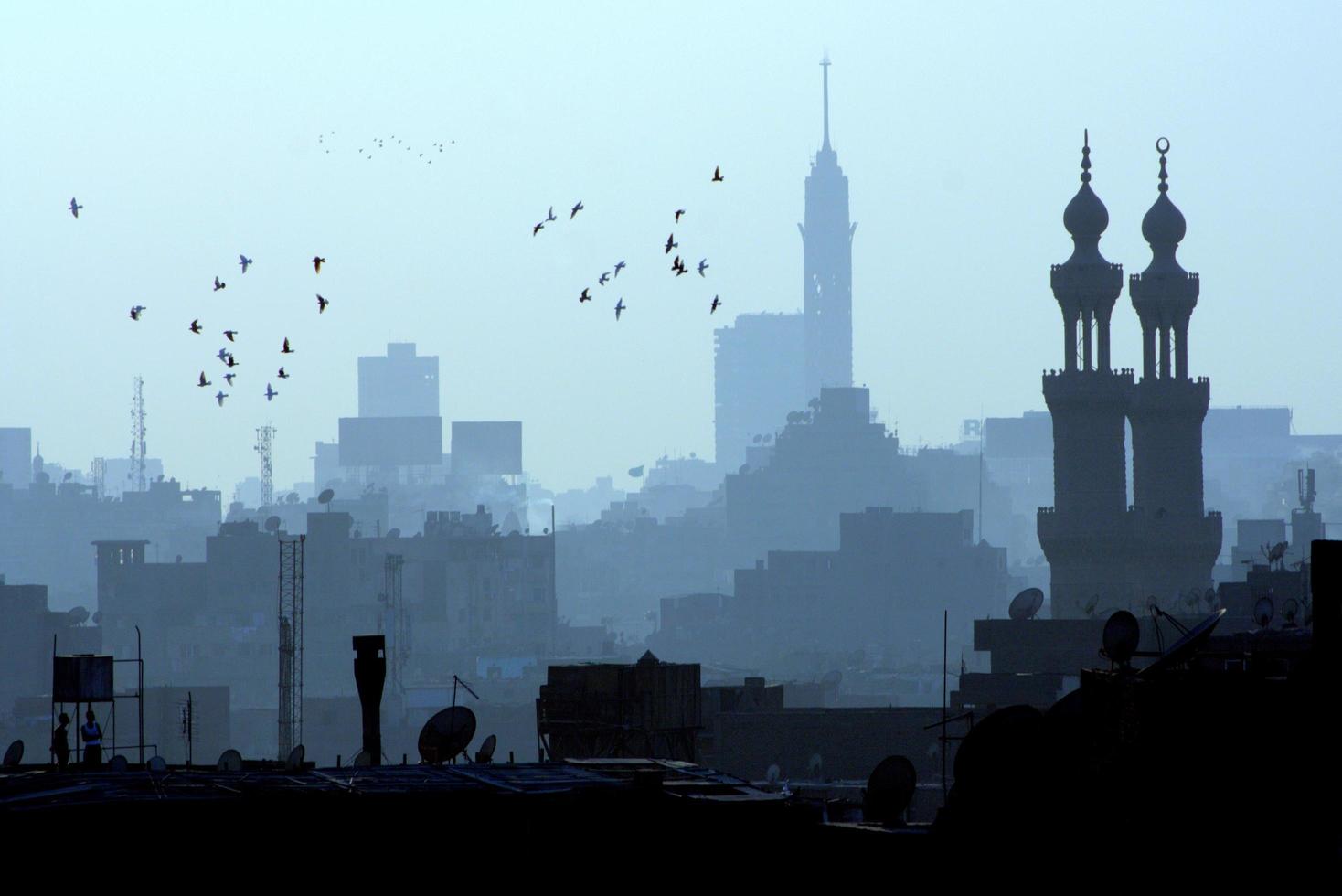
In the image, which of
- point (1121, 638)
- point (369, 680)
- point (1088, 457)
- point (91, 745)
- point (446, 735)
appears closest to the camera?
point (1121, 638)

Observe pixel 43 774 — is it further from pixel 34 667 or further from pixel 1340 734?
pixel 34 667

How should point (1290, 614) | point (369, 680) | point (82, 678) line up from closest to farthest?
1. point (82, 678)
2. point (369, 680)
3. point (1290, 614)

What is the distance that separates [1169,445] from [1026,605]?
1803cm

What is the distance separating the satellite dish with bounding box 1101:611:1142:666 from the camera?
843 inches

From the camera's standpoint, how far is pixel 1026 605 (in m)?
70.4

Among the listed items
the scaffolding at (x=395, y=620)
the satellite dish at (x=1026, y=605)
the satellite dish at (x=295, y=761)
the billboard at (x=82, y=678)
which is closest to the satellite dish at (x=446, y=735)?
the satellite dish at (x=295, y=761)

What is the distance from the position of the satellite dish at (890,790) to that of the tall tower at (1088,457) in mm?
62690

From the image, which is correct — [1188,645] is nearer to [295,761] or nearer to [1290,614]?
[295,761]

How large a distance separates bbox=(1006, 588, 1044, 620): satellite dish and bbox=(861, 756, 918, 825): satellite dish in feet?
162

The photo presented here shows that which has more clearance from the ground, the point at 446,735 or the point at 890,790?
the point at 446,735

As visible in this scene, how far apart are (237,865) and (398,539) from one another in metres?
142

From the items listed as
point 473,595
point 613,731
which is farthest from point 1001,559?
point 613,731

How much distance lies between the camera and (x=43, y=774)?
760 inches

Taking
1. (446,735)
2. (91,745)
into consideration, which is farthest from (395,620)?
(91,745)
